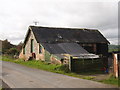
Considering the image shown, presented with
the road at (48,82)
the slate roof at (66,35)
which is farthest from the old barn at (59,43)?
the road at (48,82)

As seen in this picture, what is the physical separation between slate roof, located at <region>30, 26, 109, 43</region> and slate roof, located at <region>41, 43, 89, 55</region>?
1.46 meters

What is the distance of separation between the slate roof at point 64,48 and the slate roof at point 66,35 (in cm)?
146

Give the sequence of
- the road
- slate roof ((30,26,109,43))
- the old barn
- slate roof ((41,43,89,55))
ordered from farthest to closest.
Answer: slate roof ((30,26,109,43)), the old barn, slate roof ((41,43,89,55)), the road

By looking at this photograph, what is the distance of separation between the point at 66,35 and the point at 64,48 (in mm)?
5458

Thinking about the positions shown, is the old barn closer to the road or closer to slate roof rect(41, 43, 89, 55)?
slate roof rect(41, 43, 89, 55)

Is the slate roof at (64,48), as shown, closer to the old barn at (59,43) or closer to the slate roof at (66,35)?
the old barn at (59,43)

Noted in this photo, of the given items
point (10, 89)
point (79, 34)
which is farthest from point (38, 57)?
point (10, 89)

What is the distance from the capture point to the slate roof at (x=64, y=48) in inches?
980

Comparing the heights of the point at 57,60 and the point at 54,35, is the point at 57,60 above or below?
below

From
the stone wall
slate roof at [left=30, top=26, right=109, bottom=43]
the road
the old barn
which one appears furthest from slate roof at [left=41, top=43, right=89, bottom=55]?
the road

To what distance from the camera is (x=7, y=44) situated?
2083 inches

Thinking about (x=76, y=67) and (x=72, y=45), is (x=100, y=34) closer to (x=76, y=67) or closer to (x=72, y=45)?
(x=72, y=45)

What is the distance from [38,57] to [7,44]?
27.6m

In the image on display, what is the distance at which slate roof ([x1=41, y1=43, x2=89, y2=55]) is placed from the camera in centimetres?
2489
